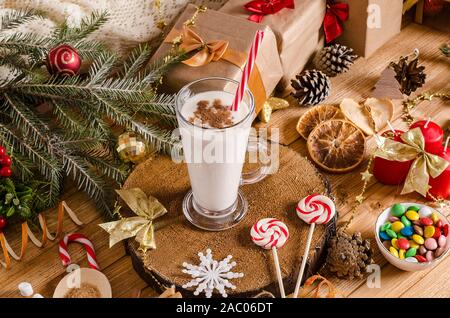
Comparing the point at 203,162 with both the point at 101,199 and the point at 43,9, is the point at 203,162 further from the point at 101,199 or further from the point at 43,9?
the point at 43,9

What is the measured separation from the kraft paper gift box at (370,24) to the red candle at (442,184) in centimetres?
52

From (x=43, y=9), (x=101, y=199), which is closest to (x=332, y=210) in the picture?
(x=101, y=199)

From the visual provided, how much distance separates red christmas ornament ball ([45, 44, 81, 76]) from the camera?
1701 mm

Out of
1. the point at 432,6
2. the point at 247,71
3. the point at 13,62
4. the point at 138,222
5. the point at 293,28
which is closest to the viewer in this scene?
the point at 247,71

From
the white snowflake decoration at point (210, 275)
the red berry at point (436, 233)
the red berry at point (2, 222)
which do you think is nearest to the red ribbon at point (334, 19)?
the red berry at point (436, 233)

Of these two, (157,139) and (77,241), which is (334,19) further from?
(77,241)

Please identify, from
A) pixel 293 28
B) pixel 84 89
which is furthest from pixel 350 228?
pixel 84 89

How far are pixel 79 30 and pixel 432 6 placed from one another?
1128 millimetres

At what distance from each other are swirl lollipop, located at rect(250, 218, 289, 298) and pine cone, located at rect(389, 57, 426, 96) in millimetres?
674

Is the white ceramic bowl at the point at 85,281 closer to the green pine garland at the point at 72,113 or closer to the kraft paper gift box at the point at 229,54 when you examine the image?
the green pine garland at the point at 72,113

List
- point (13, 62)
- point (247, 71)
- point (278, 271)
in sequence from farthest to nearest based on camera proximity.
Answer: point (13, 62), point (278, 271), point (247, 71)

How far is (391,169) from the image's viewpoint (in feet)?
5.56

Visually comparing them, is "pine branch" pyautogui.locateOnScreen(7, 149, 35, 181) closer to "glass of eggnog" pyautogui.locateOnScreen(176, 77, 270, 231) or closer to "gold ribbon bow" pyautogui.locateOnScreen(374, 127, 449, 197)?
"glass of eggnog" pyautogui.locateOnScreen(176, 77, 270, 231)

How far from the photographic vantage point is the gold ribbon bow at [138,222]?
153 cm
